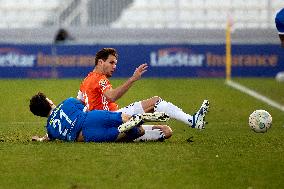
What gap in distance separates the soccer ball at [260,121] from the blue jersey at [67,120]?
2785mm

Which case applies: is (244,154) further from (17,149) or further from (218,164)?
(17,149)

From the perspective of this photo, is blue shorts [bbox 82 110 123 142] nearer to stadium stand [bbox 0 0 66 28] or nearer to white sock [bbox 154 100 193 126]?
white sock [bbox 154 100 193 126]

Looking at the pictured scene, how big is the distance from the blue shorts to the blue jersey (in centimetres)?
9

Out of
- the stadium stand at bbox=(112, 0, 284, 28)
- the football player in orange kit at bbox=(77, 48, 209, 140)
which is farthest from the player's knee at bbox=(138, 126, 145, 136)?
the stadium stand at bbox=(112, 0, 284, 28)

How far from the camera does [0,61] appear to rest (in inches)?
1246

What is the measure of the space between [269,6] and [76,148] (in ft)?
91.1

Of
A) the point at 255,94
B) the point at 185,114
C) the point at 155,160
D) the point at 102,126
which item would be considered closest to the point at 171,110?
the point at 185,114

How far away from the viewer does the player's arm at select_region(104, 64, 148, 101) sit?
37.4 ft

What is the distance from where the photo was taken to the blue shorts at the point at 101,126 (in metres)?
11.3

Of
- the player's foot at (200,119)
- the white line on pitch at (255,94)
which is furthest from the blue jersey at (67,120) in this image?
the white line on pitch at (255,94)

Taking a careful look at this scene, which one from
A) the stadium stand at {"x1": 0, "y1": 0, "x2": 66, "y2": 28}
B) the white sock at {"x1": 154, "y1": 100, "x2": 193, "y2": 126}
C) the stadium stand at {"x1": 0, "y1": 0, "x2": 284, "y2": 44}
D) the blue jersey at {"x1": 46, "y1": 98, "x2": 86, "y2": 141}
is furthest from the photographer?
the stadium stand at {"x1": 0, "y1": 0, "x2": 66, "y2": 28}

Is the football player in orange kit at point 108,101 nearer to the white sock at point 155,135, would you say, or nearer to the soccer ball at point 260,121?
the white sock at point 155,135

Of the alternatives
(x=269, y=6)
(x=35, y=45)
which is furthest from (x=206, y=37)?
(x=35, y=45)

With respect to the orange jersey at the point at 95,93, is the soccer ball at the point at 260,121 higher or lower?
lower
